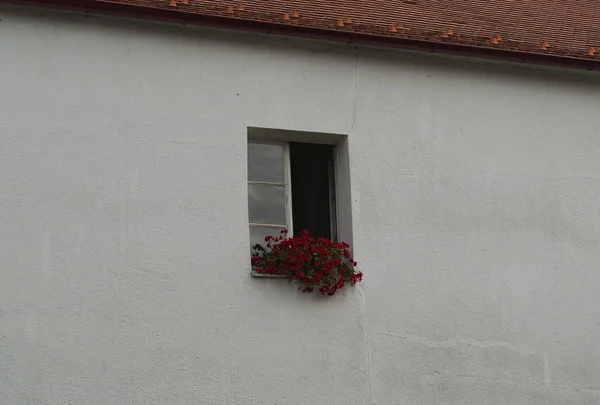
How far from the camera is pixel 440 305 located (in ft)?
39.5

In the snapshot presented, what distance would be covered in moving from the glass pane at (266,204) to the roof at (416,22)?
1669 millimetres

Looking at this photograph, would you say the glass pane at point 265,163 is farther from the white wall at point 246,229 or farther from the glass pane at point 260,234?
the glass pane at point 260,234

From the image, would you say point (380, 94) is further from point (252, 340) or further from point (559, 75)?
point (252, 340)

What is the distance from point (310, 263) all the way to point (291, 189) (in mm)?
1075

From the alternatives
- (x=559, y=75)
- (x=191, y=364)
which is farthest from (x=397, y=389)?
(x=559, y=75)

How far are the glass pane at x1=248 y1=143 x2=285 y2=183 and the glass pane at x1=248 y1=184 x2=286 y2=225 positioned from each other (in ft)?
0.35

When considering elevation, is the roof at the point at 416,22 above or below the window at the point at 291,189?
above

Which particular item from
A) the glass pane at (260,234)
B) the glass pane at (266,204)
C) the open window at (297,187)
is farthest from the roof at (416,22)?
the glass pane at (260,234)

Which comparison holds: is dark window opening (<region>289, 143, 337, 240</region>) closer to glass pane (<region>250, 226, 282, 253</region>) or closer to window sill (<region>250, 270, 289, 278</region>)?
glass pane (<region>250, 226, 282, 253</region>)

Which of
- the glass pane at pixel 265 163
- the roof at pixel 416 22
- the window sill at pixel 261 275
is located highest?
the roof at pixel 416 22

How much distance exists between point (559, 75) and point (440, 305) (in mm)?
3224

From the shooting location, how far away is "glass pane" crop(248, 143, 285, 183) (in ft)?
40.1

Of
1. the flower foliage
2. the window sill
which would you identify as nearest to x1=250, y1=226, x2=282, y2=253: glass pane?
the flower foliage

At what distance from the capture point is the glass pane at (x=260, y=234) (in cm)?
1193
